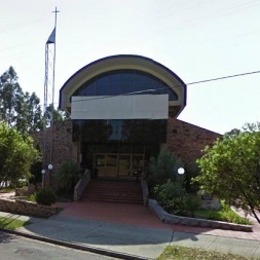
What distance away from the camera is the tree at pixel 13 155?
704 inches

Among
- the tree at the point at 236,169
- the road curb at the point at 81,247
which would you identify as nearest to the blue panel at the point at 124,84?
the road curb at the point at 81,247

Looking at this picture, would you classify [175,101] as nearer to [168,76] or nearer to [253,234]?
[168,76]

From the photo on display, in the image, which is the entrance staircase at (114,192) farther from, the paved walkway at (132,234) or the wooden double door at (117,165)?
the paved walkway at (132,234)

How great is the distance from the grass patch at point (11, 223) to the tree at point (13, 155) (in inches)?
66.1

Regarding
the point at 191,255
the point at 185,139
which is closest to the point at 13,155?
the point at 191,255

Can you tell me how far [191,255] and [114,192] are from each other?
14.3m

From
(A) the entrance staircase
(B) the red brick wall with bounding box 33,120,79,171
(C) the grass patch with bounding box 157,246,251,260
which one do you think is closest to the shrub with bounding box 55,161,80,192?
(A) the entrance staircase

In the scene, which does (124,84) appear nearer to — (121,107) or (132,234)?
(121,107)

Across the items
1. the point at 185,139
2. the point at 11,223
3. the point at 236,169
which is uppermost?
the point at 185,139

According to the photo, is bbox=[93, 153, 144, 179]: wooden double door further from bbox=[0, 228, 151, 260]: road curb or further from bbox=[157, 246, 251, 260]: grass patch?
bbox=[157, 246, 251, 260]: grass patch

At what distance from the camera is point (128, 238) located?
1472 centimetres

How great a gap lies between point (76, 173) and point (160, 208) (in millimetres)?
8827

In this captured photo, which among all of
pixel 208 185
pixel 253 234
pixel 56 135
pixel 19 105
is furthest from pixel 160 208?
pixel 19 105

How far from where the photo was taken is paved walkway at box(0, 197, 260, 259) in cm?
1341
